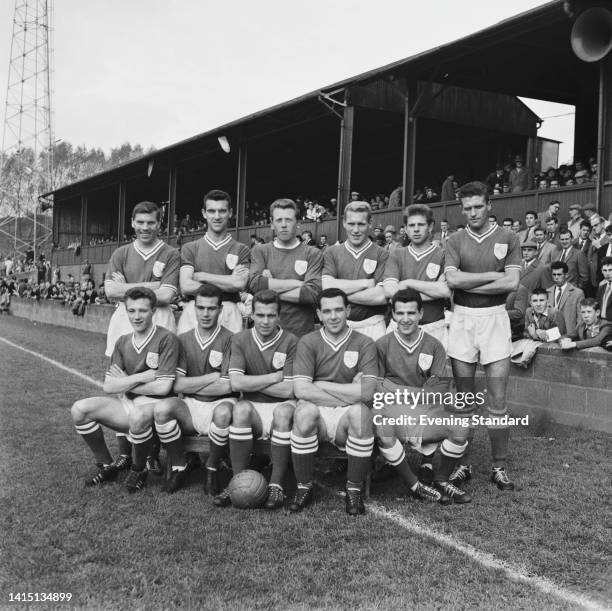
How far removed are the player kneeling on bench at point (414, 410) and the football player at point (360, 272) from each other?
1.39 feet

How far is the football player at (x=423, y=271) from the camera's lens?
4.86 metres

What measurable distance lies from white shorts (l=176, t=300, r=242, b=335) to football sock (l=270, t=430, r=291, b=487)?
122cm

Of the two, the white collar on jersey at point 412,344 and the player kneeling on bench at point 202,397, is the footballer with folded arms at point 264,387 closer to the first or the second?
the player kneeling on bench at point 202,397

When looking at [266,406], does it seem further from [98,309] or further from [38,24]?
[38,24]

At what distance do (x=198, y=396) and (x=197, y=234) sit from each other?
18610 mm

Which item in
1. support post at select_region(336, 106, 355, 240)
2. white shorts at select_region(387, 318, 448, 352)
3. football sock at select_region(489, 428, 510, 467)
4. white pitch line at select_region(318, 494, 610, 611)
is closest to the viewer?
white pitch line at select_region(318, 494, 610, 611)

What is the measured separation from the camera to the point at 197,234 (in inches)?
907

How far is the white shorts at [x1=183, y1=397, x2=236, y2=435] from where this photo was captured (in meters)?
4.77

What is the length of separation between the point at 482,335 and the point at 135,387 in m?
2.45

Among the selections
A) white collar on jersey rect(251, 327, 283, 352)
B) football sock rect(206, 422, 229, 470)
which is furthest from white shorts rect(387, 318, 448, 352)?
football sock rect(206, 422, 229, 470)

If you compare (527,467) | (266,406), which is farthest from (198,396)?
(527,467)

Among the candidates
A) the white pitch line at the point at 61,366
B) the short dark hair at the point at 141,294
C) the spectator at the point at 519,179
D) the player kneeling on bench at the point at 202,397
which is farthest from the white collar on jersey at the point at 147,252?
the spectator at the point at 519,179

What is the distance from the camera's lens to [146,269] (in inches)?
211

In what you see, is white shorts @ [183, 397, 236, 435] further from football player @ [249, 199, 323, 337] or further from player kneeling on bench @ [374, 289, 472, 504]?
player kneeling on bench @ [374, 289, 472, 504]
